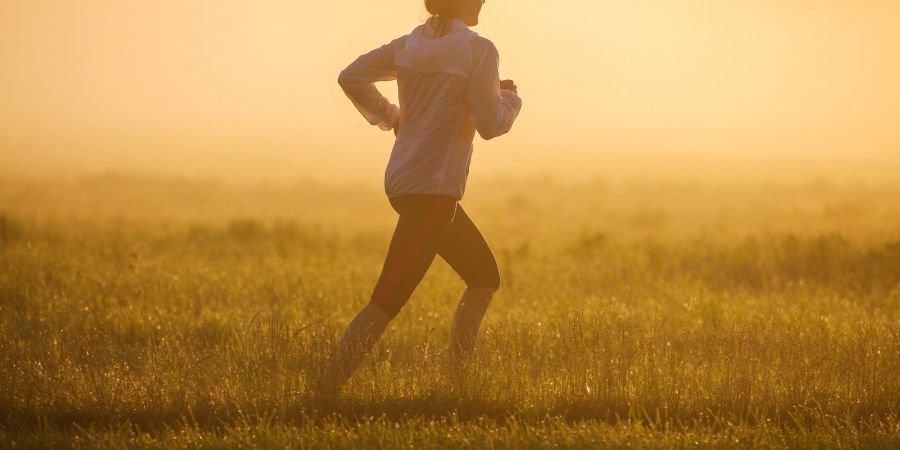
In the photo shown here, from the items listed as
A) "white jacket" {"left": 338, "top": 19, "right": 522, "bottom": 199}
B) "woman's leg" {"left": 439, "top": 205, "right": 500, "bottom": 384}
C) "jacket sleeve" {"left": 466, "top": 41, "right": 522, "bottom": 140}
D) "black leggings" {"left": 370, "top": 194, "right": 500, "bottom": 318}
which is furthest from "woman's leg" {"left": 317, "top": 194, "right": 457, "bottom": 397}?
"jacket sleeve" {"left": 466, "top": 41, "right": 522, "bottom": 140}

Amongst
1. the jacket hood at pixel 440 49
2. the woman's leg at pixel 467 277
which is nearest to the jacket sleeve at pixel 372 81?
the jacket hood at pixel 440 49

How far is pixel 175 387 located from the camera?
6320 millimetres

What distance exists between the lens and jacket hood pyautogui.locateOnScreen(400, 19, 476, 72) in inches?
236

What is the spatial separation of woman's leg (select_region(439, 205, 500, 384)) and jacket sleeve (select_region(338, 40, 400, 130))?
0.67 metres

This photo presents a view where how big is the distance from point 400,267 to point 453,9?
4.63 ft

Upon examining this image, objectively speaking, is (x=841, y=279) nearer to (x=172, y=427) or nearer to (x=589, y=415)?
(x=589, y=415)

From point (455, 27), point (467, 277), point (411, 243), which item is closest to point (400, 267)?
point (411, 243)

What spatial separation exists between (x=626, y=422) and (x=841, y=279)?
269 inches

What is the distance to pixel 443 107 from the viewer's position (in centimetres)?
604

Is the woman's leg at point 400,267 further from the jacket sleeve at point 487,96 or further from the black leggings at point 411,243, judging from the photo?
the jacket sleeve at point 487,96

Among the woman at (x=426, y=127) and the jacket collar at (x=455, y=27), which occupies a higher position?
the jacket collar at (x=455, y=27)

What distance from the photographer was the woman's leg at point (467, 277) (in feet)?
20.9

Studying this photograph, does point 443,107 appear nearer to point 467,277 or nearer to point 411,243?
point 411,243

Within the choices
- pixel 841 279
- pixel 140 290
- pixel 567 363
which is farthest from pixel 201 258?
pixel 567 363
